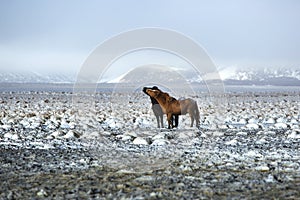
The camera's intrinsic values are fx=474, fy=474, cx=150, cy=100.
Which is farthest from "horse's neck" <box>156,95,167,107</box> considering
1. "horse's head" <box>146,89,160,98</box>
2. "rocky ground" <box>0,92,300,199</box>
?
"rocky ground" <box>0,92,300,199</box>

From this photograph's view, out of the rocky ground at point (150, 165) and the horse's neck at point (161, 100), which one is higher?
the horse's neck at point (161, 100)

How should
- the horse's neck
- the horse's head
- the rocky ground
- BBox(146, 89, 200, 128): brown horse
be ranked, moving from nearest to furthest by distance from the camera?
1. the rocky ground
2. BBox(146, 89, 200, 128): brown horse
3. the horse's neck
4. the horse's head

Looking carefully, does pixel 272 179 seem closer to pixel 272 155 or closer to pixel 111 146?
pixel 272 155

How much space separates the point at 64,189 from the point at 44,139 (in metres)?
5.56

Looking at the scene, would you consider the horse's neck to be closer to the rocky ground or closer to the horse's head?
the horse's head

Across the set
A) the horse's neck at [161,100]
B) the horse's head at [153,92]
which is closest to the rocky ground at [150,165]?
the horse's neck at [161,100]

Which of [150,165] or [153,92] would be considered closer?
[150,165]

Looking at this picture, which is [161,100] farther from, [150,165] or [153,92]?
[150,165]

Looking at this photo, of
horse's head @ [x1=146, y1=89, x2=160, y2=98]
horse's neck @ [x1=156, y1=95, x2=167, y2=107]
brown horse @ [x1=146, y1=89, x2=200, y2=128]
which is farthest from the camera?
horse's head @ [x1=146, y1=89, x2=160, y2=98]

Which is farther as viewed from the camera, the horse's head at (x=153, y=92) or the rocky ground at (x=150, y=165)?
the horse's head at (x=153, y=92)

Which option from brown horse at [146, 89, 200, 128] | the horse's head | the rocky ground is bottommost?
the rocky ground

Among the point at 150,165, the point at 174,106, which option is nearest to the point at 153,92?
the point at 174,106

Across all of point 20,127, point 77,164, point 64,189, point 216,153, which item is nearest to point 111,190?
point 64,189

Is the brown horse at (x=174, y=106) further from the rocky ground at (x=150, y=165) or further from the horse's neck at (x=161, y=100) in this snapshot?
the rocky ground at (x=150, y=165)
